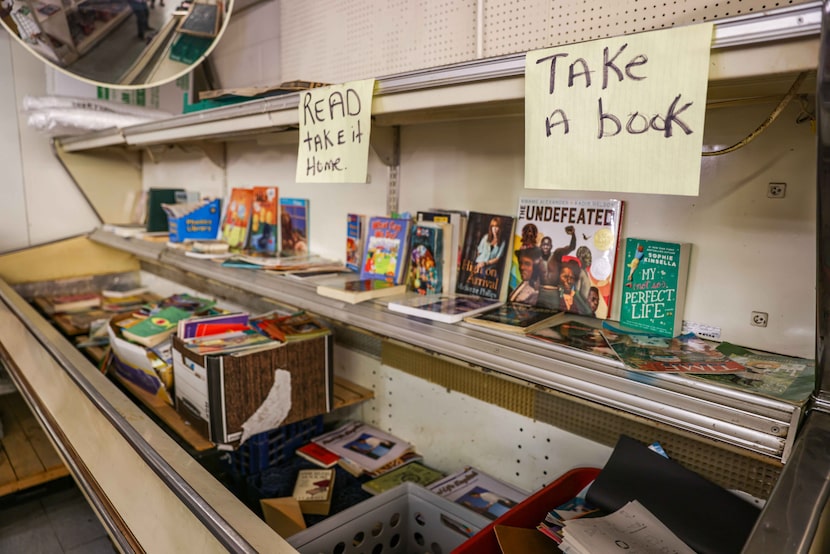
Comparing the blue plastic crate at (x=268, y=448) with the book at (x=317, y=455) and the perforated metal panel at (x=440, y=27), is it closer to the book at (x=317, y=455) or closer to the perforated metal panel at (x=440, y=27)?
the book at (x=317, y=455)

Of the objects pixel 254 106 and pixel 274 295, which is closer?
pixel 254 106

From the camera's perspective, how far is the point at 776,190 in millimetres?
934

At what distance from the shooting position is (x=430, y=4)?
1.16 metres

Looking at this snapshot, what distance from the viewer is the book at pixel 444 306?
112 cm

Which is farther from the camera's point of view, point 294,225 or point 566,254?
point 294,225

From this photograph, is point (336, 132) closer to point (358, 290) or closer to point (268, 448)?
point (358, 290)

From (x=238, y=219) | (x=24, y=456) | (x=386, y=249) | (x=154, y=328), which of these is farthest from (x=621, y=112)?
(x=24, y=456)

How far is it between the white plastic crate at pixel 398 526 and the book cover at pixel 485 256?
53cm

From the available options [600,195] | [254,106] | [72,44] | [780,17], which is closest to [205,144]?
[72,44]

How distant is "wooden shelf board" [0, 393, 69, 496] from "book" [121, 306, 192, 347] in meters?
0.62

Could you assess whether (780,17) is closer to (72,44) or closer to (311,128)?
(311,128)

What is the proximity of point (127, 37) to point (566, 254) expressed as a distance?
5.86ft

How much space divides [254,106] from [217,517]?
3.14 feet

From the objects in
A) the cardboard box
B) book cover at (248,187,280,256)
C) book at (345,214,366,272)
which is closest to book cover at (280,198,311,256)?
book cover at (248,187,280,256)
